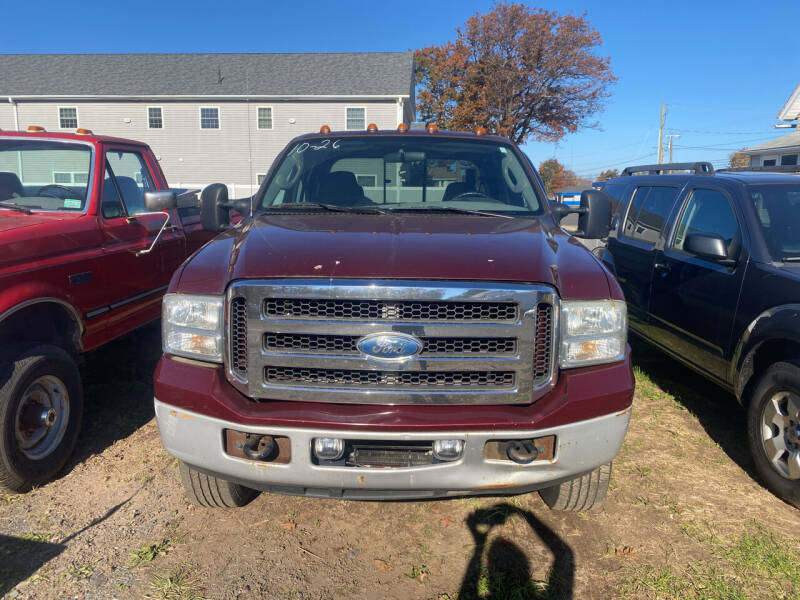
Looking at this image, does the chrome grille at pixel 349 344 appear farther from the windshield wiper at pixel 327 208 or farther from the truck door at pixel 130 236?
the truck door at pixel 130 236

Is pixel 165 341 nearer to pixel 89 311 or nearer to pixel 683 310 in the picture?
pixel 89 311

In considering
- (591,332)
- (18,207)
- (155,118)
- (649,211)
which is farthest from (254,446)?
(155,118)

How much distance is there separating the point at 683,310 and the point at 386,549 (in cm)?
304

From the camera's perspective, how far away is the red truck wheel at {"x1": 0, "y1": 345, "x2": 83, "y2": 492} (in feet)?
10.5

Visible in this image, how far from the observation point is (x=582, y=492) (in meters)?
3.01

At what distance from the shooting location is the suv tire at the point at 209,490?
299cm

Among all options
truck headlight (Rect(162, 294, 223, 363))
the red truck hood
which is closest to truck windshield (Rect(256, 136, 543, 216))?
the red truck hood

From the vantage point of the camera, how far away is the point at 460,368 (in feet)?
8.03

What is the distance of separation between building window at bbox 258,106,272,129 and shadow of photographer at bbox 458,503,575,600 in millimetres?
27055

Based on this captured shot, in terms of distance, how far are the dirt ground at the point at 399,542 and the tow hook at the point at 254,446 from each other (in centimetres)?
67

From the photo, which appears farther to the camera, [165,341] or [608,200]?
[608,200]

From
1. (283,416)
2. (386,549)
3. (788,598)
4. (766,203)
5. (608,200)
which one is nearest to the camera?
(283,416)

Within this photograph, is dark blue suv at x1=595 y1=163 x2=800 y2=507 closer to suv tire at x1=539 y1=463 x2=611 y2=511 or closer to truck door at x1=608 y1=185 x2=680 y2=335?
truck door at x1=608 y1=185 x2=680 y2=335

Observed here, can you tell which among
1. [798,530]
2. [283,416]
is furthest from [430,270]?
[798,530]
